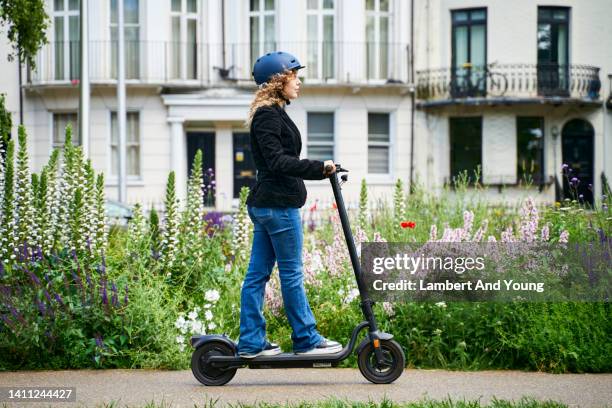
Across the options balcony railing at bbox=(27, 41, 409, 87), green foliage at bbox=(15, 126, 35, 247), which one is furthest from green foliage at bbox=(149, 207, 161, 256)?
balcony railing at bbox=(27, 41, 409, 87)

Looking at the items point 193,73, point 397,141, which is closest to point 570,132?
point 397,141

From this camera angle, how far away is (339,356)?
24.0ft

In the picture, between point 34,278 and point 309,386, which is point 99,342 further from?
point 309,386

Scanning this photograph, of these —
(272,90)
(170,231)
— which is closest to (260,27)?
(170,231)

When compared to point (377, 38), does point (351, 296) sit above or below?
below

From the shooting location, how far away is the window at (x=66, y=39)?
112ft

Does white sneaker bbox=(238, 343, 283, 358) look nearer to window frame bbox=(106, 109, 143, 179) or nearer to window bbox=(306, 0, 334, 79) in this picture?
window frame bbox=(106, 109, 143, 179)

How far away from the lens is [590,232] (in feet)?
30.8

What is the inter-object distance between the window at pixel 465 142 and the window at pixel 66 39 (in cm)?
1236

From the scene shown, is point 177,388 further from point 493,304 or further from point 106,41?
point 106,41

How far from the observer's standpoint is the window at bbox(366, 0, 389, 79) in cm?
3516

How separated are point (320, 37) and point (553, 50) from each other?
7.85 meters

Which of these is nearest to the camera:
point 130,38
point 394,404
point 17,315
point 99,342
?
point 394,404

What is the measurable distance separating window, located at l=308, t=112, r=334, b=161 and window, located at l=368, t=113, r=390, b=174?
49.9 inches
